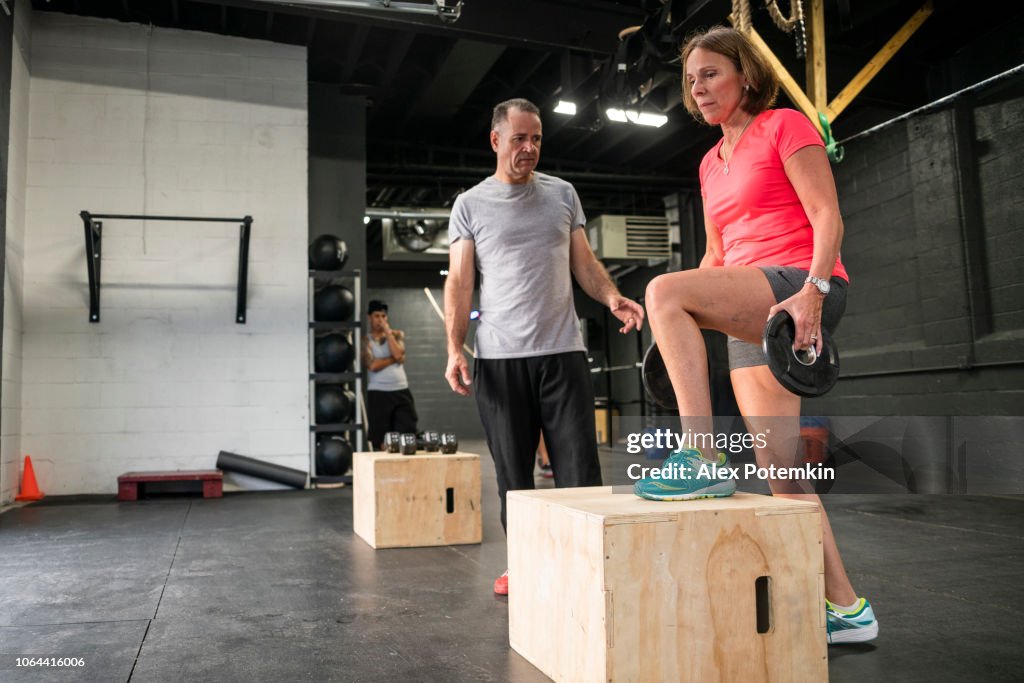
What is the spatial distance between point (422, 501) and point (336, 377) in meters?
3.02

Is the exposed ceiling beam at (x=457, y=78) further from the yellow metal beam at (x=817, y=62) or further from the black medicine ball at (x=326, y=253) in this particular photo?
the yellow metal beam at (x=817, y=62)

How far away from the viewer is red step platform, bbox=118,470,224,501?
541cm

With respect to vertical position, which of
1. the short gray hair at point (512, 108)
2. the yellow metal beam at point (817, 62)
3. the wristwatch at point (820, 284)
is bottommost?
the wristwatch at point (820, 284)

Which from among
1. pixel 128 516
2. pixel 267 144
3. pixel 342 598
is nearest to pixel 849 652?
pixel 342 598

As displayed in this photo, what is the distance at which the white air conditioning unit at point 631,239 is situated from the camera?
9.74 metres

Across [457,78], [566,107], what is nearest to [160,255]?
[457,78]

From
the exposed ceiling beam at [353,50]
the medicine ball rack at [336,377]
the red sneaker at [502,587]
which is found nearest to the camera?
the red sneaker at [502,587]

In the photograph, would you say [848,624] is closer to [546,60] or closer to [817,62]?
[817,62]

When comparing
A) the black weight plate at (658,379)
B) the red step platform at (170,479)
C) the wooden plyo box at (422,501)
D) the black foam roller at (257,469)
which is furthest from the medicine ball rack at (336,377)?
the black weight plate at (658,379)

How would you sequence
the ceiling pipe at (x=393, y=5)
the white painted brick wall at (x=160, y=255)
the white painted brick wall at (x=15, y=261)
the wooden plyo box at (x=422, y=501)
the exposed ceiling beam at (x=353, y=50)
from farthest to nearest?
the exposed ceiling beam at (x=353, y=50) → the white painted brick wall at (x=160, y=255) → the white painted brick wall at (x=15, y=261) → the ceiling pipe at (x=393, y=5) → the wooden plyo box at (x=422, y=501)

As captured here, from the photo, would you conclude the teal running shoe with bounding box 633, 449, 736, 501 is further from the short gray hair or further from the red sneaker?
the short gray hair

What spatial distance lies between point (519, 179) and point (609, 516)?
4.20ft

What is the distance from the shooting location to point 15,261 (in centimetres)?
543

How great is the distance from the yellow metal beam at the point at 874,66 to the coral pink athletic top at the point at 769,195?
10.7ft
